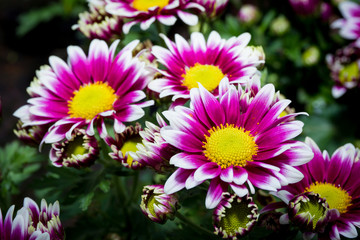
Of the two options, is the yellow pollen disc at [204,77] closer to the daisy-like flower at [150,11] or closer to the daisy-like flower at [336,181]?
the daisy-like flower at [150,11]

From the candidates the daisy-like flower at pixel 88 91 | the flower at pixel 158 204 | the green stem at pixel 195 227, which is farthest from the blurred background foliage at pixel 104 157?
the daisy-like flower at pixel 88 91

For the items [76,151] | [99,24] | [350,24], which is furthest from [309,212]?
[350,24]

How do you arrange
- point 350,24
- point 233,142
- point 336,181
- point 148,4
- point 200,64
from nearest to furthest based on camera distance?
1. point 233,142
2. point 336,181
3. point 200,64
4. point 148,4
5. point 350,24

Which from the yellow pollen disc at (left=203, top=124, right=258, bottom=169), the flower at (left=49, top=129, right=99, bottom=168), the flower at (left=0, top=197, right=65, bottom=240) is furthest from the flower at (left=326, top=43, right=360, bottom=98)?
the flower at (left=0, top=197, right=65, bottom=240)

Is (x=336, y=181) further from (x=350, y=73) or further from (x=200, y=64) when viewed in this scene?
(x=350, y=73)

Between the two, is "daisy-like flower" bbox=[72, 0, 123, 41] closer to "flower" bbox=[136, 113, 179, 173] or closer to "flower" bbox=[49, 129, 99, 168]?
"flower" bbox=[49, 129, 99, 168]
